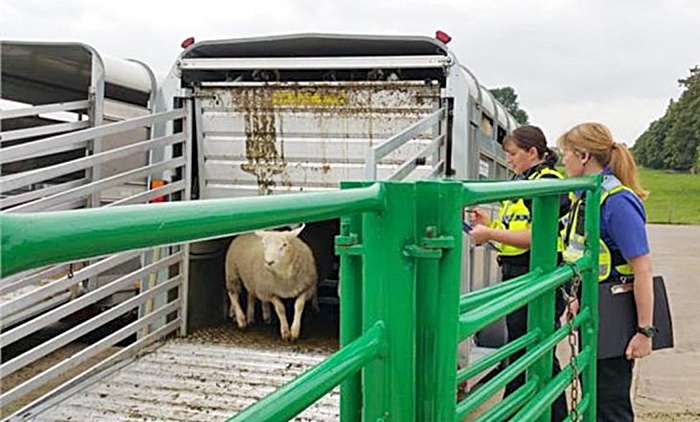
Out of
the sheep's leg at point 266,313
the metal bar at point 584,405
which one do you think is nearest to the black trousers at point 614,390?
the metal bar at point 584,405

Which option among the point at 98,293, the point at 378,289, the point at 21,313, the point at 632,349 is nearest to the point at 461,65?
the point at 632,349

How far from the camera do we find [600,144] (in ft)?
10.8

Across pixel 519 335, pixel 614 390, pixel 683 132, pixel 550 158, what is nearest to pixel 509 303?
pixel 614 390

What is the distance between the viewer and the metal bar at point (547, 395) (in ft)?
7.60

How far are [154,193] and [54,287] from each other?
0.95 m

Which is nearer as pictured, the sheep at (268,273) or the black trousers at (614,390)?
the black trousers at (614,390)

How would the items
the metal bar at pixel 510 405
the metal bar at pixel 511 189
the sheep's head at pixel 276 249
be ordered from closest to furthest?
the metal bar at pixel 511 189 < the metal bar at pixel 510 405 < the sheep's head at pixel 276 249

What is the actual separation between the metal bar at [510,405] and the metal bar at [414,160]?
1676mm

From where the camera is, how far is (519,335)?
3629 millimetres

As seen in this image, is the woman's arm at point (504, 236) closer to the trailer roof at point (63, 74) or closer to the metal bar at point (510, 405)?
the metal bar at point (510, 405)

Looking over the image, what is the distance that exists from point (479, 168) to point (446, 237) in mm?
3551

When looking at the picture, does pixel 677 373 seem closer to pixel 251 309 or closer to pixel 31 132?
pixel 251 309

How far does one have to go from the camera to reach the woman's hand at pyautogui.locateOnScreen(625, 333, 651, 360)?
308 centimetres

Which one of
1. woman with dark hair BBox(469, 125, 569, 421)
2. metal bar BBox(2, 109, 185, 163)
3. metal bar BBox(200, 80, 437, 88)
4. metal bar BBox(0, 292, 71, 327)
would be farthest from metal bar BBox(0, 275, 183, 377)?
woman with dark hair BBox(469, 125, 569, 421)
